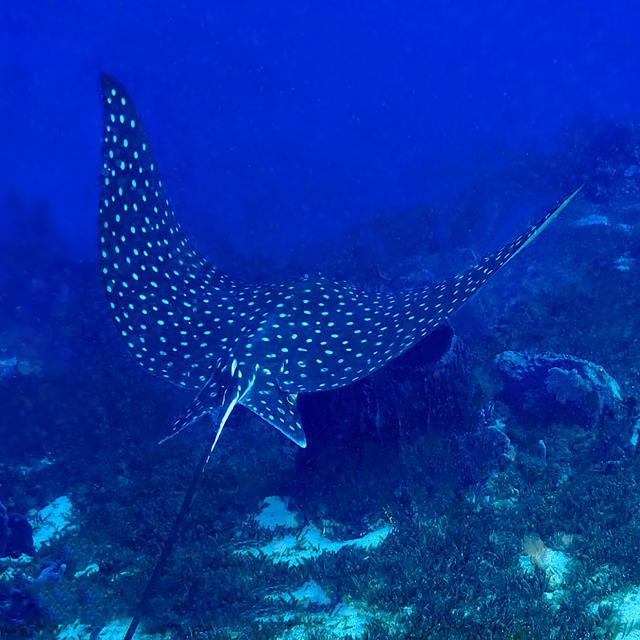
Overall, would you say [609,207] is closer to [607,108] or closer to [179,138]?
[607,108]

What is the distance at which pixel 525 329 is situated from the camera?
8547 mm

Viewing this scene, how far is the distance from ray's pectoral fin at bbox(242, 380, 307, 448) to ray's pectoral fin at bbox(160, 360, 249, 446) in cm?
10

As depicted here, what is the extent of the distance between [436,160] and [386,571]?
22.9 meters

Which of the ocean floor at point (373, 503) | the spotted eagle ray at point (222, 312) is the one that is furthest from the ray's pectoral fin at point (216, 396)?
the ocean floor at point (373, 503)

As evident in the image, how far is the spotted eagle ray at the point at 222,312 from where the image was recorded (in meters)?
4.81

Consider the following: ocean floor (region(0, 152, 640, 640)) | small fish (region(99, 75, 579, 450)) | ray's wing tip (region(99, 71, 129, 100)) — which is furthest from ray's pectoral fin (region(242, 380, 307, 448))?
ray's wing tip (region(99, 71, 129, 100))

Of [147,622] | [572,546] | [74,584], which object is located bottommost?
[74,584]

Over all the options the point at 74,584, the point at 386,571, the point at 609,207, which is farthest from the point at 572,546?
the point at 609,207

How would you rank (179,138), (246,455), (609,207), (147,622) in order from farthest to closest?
(179,138) < (609,207) < (246,455) < (147,622)

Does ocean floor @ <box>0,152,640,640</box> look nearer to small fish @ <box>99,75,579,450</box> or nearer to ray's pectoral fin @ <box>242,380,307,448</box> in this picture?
small fish @ <box>99,75,579,450</box>

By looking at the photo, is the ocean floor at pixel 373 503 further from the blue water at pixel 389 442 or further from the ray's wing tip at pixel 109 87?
the ray's wing tip at pixel 109 87

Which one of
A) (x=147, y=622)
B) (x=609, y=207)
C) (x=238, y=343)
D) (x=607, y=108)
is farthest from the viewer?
(x=607, y=108)

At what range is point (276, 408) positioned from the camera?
4645mm

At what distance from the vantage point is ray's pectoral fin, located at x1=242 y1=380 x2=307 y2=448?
450 cm
